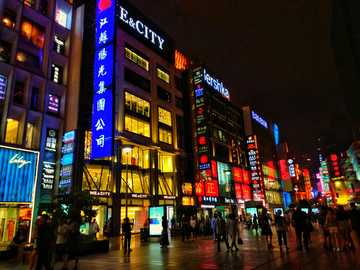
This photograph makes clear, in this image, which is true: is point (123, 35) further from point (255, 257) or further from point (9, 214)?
point (255, 257)

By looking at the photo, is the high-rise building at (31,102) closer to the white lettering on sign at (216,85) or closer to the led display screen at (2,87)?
the led display screen at (2,87)

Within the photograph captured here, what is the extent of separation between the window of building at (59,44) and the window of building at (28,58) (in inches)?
122

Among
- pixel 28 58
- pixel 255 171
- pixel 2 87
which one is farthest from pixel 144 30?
pixel 255 171

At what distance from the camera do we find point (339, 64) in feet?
302

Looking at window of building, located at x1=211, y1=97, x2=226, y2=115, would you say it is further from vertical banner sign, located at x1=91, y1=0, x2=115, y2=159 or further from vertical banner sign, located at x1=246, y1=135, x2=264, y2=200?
vertical banner sign, located at x1=91, y1=0, x2=115, y2=159

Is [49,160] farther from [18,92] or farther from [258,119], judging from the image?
[258,119]

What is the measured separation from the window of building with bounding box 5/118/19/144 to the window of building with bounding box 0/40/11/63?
5512mm

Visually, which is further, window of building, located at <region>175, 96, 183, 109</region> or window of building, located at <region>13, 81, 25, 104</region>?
window of building, located at <region>175, 96, 183, 109</region>

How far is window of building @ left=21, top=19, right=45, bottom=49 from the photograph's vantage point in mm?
26688

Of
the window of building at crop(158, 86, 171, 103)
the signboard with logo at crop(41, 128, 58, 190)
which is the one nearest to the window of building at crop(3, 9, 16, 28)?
the signboard with logo at crop(41, 128, 58, 190)

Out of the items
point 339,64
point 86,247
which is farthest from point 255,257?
Result: point 339,64

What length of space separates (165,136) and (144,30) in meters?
17.2

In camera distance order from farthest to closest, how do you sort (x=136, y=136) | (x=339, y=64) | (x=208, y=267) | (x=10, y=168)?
(x=339, y=64) → (x=136, y=136) → (x=10, y=168) → (x=208, y=267)

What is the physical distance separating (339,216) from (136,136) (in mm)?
27249
